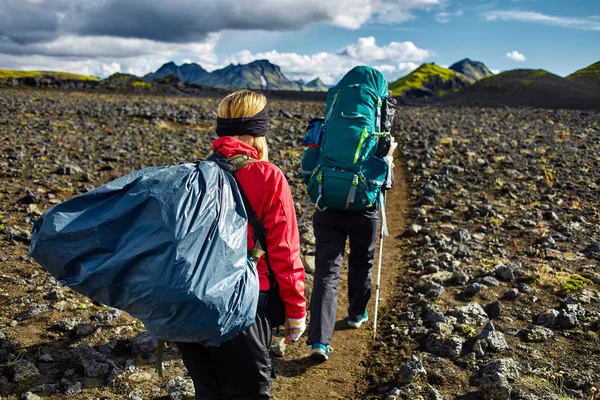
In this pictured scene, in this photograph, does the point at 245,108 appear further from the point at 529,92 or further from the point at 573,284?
the point at 529,92

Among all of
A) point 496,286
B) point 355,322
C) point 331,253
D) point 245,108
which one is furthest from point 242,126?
point 496,286

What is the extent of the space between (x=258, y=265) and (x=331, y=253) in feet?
8.21

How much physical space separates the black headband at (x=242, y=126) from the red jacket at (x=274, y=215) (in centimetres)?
6

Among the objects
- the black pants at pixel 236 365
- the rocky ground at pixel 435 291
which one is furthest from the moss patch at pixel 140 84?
the black pants at pixel 236 365

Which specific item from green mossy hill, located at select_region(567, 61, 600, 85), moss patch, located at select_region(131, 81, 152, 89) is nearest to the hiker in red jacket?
moss patch, located at select_region(131, 81, 152, 89)

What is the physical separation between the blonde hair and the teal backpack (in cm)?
206

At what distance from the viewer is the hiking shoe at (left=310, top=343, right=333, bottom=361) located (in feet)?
18.7

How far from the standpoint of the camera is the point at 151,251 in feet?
8.87

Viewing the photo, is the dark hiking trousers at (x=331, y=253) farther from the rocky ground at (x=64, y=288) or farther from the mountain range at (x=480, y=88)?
the mountain range at (x=480, y=88)

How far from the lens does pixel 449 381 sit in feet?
16.8

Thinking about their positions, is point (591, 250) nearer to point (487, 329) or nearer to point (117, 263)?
point (487, 329)

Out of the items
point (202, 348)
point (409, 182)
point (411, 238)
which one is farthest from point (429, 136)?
point (202, 348)

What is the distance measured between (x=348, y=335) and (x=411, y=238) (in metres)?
4.29

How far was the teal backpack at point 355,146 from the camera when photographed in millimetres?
5500
